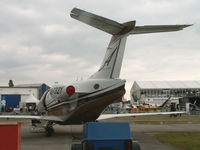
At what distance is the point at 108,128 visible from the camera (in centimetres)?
497

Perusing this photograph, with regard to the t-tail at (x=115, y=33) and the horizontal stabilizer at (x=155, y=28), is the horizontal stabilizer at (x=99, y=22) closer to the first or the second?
the t-tail at (x=115, y=33)

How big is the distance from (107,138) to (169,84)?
69521mm

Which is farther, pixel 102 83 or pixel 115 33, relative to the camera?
pixel 102 83

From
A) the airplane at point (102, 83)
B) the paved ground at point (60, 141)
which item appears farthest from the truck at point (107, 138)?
the airplane at point (102, 83)

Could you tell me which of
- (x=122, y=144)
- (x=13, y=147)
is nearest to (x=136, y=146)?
(x=122, y=144)

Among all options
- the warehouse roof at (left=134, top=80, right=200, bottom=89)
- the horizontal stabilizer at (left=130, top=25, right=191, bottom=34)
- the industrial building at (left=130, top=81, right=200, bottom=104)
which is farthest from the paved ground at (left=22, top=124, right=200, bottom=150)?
the warehouse roof at (left=134, top=80, right=200, bottom=89)

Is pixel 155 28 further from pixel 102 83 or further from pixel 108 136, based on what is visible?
pixel 108 136

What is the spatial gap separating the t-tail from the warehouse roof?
6024 cm

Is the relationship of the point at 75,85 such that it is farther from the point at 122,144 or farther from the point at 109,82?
the point at 122,144

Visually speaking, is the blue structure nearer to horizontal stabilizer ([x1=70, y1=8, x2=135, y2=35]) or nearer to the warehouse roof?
horizontal stabilizer ([x1=70, y1=8, x2=135, y2=35])

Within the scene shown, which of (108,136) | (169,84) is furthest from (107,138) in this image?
(169,84)

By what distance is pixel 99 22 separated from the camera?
10414mm

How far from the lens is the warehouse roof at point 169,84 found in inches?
2721

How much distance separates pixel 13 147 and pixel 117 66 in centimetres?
752
